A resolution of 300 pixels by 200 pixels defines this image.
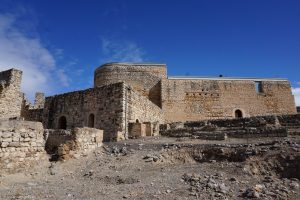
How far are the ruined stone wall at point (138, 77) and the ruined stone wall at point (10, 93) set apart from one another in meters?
8.70

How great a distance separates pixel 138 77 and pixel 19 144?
17881 mm

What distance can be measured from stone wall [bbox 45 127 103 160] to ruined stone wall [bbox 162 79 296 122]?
14.1 meters

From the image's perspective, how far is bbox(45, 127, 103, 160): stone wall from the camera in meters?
9.04

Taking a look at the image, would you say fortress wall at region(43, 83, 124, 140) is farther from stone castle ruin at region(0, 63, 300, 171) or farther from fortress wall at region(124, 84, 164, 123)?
fortress wall at region(124, 84, 164, 123)

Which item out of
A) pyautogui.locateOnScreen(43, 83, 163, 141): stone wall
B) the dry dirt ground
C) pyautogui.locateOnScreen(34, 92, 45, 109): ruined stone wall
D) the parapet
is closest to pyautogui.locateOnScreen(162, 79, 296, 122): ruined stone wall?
the parapet

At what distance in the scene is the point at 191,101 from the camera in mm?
24703

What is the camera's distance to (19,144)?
7781 millimetres

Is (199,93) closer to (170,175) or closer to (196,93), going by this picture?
(196,93)

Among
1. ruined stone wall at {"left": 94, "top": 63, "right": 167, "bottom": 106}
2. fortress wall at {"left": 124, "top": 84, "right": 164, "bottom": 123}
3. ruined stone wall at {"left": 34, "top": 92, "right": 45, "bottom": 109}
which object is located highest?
ruined stone wall at {"left": 94, "top": 63, "right": 167, "bottom": 106}

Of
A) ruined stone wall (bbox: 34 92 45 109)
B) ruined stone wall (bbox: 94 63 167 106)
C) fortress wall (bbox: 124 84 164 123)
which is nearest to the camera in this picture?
fortress wall (bbox: 124 84 164 123)

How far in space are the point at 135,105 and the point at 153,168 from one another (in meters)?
8.04

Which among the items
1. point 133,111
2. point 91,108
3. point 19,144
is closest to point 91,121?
point 91,108

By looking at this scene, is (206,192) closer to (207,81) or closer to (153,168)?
(153,168)

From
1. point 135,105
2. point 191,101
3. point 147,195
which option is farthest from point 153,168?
point 191,101
